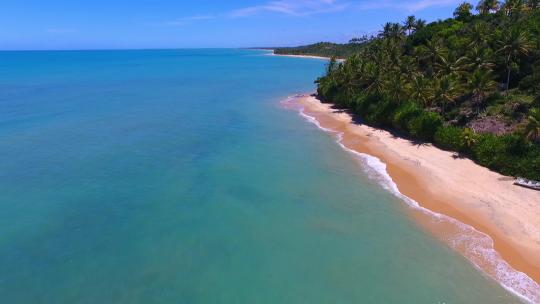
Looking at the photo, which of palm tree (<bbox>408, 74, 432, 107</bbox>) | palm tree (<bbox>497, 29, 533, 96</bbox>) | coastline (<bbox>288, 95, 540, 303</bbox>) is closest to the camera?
coastline (<bbox>288, 95, 540, 303</bbox>)

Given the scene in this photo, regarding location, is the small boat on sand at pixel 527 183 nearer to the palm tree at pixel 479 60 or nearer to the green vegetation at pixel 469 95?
the green vegetation at pixel 469 95

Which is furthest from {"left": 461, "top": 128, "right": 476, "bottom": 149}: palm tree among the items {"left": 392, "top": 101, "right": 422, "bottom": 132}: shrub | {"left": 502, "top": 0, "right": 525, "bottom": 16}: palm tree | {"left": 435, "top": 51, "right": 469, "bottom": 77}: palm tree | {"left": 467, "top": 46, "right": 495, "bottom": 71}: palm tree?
{"left": 502, "top": 0, "right": 525, "bottom": 16}: palm tree

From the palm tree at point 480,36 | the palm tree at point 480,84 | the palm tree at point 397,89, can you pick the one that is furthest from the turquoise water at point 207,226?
the palm tree at point 480,36

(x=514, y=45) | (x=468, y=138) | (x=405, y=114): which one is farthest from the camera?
(x=405, y=114)

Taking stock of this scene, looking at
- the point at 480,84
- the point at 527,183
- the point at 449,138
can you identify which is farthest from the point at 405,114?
the point at 527,183

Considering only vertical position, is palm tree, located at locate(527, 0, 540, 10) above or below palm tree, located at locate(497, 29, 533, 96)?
above

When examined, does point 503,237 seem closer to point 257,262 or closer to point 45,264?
point 257,262

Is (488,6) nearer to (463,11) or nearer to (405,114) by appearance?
(463,11)

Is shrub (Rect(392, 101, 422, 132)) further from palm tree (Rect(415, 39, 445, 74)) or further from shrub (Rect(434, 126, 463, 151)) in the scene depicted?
palm tree (Rect(415, 39, 445, 74))
